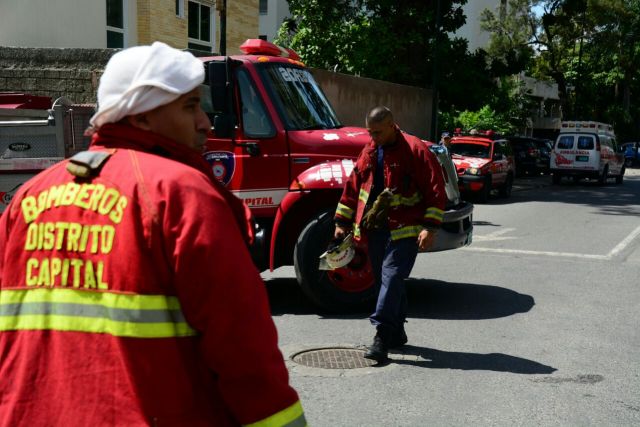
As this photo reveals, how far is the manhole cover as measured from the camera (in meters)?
6.00

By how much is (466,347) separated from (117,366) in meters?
4.93

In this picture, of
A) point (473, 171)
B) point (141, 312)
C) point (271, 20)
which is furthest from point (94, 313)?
point (271, 20)

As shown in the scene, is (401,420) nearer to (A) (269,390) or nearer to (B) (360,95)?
(A) (269,390)

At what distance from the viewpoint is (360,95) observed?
22.2m

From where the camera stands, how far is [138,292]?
6.10ft

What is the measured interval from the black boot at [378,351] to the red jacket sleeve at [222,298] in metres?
4.14

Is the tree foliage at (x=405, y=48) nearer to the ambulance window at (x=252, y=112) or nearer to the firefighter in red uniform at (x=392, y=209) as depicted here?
the ambulance window at (x=252, y=112)

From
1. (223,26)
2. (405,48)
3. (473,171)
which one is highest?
(405,48)

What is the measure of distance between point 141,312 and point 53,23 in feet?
67.5

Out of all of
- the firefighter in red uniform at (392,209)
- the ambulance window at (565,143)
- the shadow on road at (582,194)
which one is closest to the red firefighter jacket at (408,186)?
the firefighter in red uniform at (392,209)

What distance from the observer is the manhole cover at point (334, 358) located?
19.7 feet

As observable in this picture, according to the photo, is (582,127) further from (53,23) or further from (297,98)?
(297,98)

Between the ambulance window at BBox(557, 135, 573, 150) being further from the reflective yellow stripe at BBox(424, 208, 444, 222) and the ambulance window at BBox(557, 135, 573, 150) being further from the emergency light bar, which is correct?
the reflective yellow stripe at BBox(424, 208, 444, 222)

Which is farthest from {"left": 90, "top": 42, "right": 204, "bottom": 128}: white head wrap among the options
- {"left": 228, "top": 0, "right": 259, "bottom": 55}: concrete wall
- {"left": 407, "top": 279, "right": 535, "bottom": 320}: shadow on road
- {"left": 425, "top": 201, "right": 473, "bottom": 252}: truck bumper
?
{"left": 228, "top": 0, "right": 259, "bottom": 55}: concrete wall
